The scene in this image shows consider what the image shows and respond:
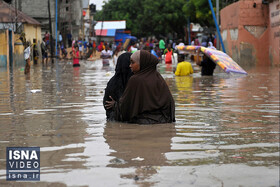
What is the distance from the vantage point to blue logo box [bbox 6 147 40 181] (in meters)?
5.18

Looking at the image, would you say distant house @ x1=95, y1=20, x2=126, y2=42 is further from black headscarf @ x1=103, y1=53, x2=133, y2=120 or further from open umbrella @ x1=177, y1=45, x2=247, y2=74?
black headscarf @ x1=103, y1=53, x2=133, y2=120

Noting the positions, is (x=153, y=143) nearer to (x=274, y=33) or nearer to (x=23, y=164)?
(x=23, y=164)

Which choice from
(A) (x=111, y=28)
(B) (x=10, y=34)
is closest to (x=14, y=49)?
(B) (x=10, y=34)

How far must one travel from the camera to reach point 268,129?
7.59 metres

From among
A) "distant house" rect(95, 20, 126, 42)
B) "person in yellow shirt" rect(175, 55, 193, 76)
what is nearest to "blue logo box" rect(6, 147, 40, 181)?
"person in yellow shirt" rect(175, 55, 193, 76)

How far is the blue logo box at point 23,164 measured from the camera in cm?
518

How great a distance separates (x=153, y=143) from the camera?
668 centimetres

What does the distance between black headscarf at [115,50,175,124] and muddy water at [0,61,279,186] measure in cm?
19

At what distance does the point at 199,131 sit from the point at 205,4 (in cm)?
4045

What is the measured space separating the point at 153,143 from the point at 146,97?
139cm

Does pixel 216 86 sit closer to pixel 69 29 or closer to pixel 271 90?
pixel 271 90

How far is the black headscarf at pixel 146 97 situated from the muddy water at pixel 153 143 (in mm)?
188

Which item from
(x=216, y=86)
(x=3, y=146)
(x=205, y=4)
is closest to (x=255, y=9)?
(x=216, y=86)

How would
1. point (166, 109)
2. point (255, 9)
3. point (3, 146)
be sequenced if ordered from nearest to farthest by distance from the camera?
point (3, 146), point (166, 109), point (255, 9)
